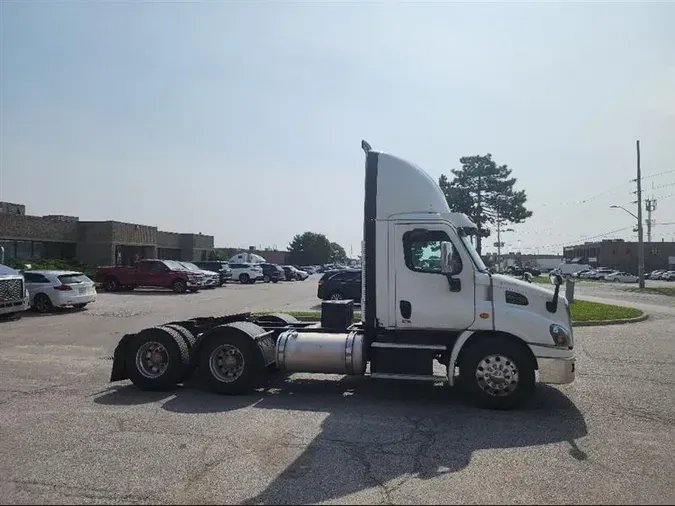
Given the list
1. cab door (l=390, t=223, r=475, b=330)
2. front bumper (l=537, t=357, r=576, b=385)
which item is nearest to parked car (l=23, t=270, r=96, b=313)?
cab door (l=390, t=223, r=475, b=330)

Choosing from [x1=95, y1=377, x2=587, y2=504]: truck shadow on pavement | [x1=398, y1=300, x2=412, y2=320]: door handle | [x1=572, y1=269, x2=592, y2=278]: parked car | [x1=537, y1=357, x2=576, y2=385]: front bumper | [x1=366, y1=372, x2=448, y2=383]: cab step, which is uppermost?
[x1=572, y1=269, x2=592, y2=278]: parked car

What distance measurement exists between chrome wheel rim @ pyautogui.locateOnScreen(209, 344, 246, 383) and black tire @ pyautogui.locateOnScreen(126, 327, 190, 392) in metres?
0.47

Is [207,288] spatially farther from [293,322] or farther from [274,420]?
[274,420]

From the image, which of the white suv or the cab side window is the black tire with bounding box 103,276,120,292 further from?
the cab side window

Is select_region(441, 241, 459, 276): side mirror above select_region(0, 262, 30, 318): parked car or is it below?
above

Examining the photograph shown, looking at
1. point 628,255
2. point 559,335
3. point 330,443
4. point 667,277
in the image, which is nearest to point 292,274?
point 559,335

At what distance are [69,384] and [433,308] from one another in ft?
18.6

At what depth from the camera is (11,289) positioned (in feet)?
56.3

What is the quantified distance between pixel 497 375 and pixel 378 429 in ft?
6.22

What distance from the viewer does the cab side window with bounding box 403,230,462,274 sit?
7727 mm

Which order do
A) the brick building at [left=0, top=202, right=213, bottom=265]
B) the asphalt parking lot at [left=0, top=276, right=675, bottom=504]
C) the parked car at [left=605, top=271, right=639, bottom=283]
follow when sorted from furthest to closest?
1. the parked car at [left=605, top=271, right=639, bottom=283]
2. the brick building at [left=0, top=202, right=213, bottom=265]
3. the asphalt parking lot at [left=0, top=276, right=675, bottom=504]

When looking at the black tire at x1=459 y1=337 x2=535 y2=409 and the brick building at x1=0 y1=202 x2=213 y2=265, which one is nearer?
the black tire at x1=459 y1=337 x2=535 y2=409

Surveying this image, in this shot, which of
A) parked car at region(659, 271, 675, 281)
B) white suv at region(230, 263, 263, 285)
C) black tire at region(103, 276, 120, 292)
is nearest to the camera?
black tire at region(103, 276, 120, 292)

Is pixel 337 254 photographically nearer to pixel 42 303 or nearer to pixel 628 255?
pixel 628 255
